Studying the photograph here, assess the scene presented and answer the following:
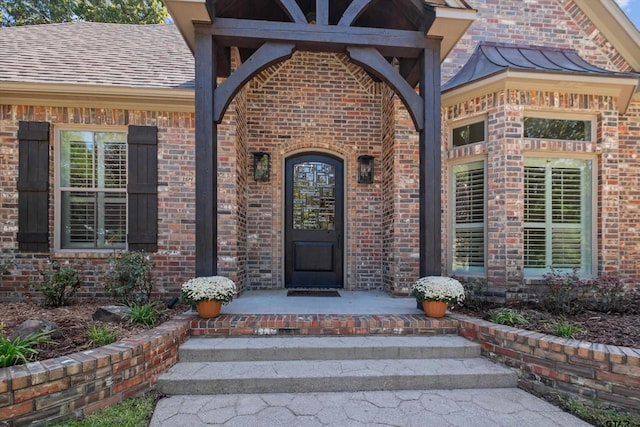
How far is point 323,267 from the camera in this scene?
17.1ft

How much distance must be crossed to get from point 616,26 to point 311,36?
4.99m

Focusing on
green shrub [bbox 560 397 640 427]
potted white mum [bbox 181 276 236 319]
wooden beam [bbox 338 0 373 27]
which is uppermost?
wooden beam [bbox 338 0 373 27]

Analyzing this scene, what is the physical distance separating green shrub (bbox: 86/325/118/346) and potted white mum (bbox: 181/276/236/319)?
0.66 meters

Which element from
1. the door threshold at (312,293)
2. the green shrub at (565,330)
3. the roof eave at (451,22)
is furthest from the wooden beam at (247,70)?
the green shrub at (565,330)

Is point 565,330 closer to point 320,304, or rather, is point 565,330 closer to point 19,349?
point 320,304

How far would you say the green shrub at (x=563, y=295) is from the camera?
348cm

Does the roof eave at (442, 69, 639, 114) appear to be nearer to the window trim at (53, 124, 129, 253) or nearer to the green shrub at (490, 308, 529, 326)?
the green shrub at (490, 308, 529, 326)

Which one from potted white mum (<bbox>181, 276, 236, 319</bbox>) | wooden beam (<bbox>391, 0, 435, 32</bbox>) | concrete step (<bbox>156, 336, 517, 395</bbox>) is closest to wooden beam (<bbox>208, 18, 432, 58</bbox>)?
wooden beam (<bbox>391, 0, 435, 32</bbox>)

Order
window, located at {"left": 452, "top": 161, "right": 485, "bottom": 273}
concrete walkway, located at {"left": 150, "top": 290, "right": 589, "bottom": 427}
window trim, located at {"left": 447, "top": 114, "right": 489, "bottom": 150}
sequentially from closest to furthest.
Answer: concrete walkway, located at {"left": 150, "top": 290, "right": 589, "bottom": 427}, window trim, located at {"left": 447, "top": 114, "right": 489, "bottom": 150}, window, located at {"left": 452, "top": 161, "right": 485, "bottom": 273}

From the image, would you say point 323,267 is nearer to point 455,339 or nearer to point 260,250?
point 260,250

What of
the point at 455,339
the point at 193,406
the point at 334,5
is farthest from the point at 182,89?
the point at 455,339

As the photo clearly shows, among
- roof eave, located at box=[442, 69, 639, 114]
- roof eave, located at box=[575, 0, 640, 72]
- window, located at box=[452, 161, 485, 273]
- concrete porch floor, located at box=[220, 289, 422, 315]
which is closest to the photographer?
concrete porch floor, located at box=[220, 289, 422, 315]

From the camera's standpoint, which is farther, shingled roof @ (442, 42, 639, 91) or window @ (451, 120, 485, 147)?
window @ (451, 120, 485, 147)

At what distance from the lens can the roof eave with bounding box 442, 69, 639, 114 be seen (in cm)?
401
